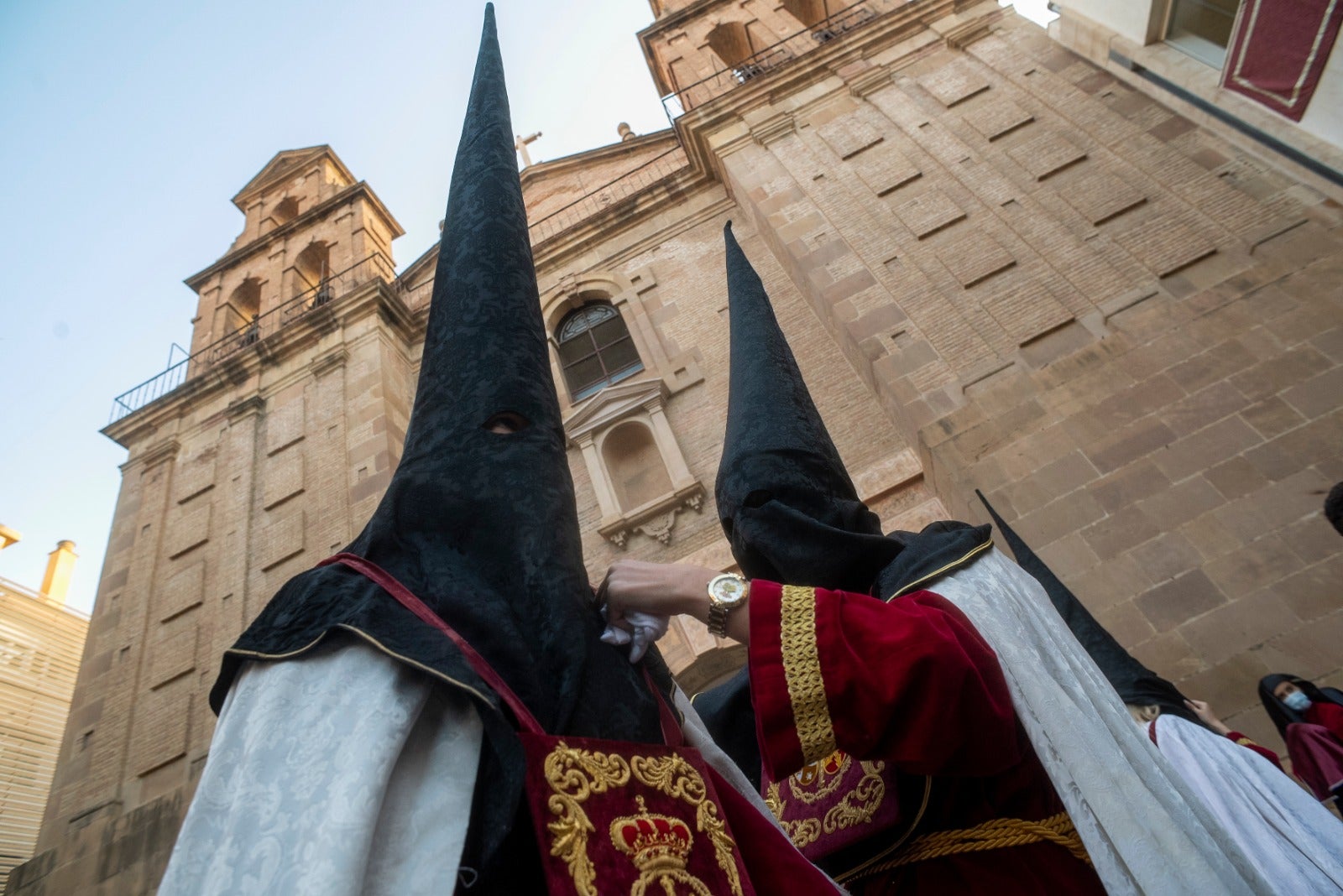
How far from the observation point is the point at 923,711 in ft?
4.86

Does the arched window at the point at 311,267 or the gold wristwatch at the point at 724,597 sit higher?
the arched window at the point at 311,267

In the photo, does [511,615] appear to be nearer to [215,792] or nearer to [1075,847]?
[215,792]

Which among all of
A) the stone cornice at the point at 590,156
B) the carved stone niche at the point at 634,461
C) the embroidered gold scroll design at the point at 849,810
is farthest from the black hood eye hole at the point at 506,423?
the stone cornice at the point at 590,156

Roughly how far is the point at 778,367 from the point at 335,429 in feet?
27.9

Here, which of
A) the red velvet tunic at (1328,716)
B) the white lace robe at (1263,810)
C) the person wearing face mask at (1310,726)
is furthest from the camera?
the red velvet tunic at (1328,716)

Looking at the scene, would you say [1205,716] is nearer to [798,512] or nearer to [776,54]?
[798,512]

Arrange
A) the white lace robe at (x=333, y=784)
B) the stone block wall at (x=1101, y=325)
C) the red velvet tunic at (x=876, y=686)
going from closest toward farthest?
the white lace robe at (x=333, y=784) < the red velvet tunic at (x=876, y=686) < the stone block wall at (x=1101, y=325)

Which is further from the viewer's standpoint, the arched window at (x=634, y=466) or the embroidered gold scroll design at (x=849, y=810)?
the arched window at (x=634, y=466)

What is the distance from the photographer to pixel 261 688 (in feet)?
4.05

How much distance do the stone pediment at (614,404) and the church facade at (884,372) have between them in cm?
5

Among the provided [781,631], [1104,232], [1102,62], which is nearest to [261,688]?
[781,631]

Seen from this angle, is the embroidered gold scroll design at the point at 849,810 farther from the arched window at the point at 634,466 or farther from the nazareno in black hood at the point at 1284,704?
the arched window at the point at 634,466

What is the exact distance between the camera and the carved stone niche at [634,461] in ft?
26.3

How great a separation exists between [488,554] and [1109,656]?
310 cm
